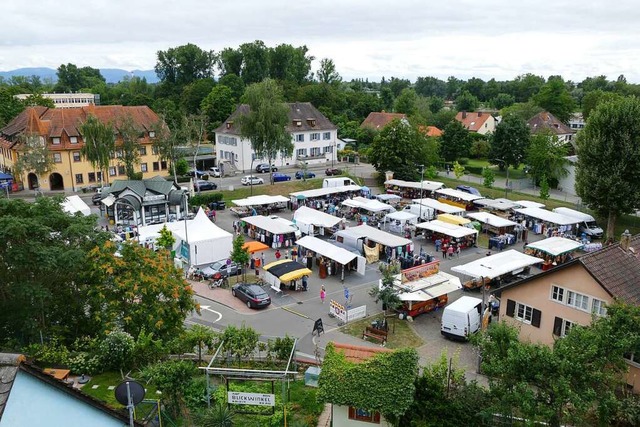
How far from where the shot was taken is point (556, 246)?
1203 inches

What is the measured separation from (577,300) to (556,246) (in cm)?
1240

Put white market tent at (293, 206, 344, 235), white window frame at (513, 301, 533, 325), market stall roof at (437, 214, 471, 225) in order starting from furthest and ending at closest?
market stall roof at (437, 214, 471, 225)
white market tent at (293, 206, 344, 235)
white window frame at (513, 301, 533, 325)

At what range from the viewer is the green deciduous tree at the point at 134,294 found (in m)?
17.9

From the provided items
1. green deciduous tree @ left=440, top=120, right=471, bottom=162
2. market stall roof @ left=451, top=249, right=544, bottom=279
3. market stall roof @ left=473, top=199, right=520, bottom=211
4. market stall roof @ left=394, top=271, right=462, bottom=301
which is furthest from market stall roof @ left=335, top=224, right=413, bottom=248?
green deciduous tree @ left=440, top=120, right=471, bottom=162

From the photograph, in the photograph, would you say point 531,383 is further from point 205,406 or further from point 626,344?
point 205,406

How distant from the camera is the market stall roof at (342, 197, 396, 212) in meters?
39.0

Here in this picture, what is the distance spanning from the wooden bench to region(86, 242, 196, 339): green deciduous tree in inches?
291

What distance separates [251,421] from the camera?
15211mm

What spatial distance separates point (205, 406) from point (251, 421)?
1.72 m

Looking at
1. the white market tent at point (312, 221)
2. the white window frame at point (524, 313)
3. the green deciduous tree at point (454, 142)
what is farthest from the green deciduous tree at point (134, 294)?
the green deciduous tree at point (454, 142)

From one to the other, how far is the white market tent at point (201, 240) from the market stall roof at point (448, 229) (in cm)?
1319

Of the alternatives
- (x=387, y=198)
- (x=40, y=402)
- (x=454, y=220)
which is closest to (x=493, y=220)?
(x=454, y=220)

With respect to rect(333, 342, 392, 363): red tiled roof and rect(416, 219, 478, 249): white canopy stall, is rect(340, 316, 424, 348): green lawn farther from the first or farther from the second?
rect(416, 219, 478, 249): white canopy stall

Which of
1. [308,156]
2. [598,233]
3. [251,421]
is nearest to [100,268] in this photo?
[251,421]
